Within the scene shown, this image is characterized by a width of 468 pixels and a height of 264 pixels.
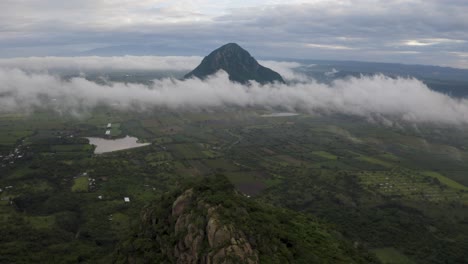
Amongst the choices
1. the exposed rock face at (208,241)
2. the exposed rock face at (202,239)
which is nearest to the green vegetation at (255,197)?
the exposed rock face at (202,239)

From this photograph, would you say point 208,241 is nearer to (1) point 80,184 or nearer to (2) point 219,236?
(2) point 219,236

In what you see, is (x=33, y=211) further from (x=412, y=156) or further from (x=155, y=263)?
(x=412, y=156)

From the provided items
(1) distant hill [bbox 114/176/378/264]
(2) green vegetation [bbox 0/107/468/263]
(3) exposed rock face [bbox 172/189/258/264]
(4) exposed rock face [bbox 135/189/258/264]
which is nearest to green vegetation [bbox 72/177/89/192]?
(2) green vegetation [bbox 0/107/468/263]

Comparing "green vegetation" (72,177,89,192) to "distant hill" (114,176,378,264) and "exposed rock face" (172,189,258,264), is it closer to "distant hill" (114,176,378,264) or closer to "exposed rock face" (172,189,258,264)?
"distant hill" (114,176,378,264)

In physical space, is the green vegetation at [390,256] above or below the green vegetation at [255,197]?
below

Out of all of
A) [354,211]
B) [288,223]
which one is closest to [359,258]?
[288,223]

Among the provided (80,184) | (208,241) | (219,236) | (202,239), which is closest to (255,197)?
(80,184)

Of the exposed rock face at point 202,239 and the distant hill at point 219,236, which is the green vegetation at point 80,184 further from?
the exposed rock face at point 202,239
